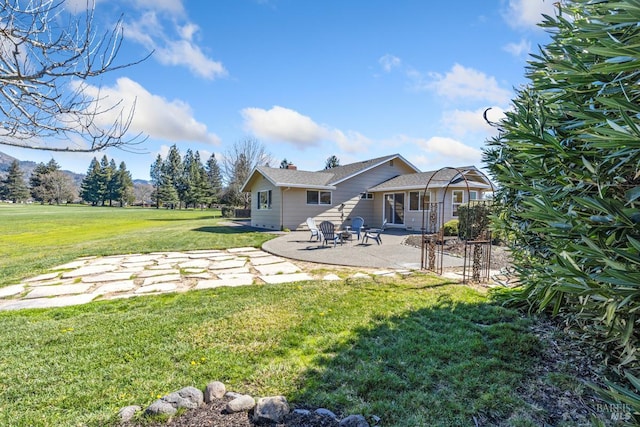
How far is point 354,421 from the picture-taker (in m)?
2.02

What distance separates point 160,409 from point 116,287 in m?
4.36

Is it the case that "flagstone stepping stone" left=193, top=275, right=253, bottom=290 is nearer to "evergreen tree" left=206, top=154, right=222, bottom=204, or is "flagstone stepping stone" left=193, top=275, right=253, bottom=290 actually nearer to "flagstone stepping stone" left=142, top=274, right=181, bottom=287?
"flagstone stepping stone" left=142, top=274, right=181, bottom=287

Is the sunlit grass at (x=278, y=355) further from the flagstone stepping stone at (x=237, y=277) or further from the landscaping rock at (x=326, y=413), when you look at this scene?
the flagstone stepping stone at (x=237, y=277)

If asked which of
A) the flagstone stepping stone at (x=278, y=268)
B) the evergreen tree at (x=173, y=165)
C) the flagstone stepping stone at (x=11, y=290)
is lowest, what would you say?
the flagstone stepping stone at (x=11, y=290)

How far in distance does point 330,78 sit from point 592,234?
11177 millimetres

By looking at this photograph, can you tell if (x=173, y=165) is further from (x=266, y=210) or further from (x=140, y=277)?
(x=140, y=277)

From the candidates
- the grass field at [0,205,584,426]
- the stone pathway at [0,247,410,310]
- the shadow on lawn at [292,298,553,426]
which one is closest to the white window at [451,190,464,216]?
the stone pathway at [0,247,410,310]

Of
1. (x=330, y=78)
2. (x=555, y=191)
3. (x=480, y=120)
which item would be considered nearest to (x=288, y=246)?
(x=330, y=78)

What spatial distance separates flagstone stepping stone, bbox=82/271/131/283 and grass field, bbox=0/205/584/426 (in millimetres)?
1717

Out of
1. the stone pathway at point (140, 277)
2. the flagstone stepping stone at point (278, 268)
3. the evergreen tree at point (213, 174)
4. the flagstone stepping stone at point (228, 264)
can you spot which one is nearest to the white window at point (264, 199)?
the stone pathway at point (140, 277)

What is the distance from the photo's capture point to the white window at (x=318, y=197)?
16.7 m

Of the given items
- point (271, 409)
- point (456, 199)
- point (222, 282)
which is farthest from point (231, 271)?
point (456, 199)

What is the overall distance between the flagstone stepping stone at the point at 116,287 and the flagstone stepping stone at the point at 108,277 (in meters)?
0.34

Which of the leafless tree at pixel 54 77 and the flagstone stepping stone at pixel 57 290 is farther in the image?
the flagstone stepping stone at pixel 57 290
